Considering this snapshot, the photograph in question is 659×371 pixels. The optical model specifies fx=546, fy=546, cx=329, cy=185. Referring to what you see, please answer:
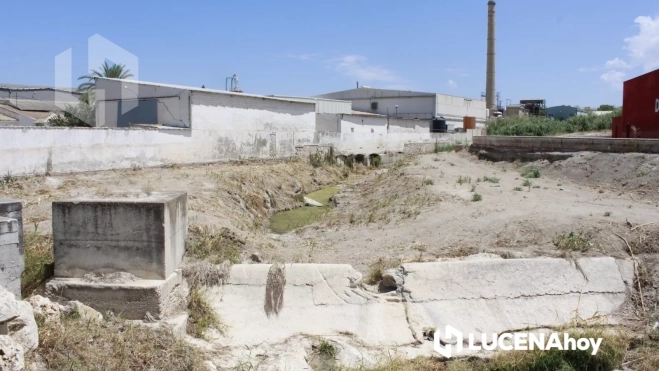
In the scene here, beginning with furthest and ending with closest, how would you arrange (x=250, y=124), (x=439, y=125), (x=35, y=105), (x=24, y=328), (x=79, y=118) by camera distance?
(x=439, y=125) < (x=35, y=105) < (x=79, y=118) < (x=250, y=124) < (x=24, y=328)

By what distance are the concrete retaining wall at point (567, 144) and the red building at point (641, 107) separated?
201 cm

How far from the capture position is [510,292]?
278 inches

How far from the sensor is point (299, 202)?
1825 cm

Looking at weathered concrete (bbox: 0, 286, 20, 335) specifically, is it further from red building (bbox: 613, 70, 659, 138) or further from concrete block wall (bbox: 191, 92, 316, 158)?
red building (bbox: 613, 70, 659, 138)

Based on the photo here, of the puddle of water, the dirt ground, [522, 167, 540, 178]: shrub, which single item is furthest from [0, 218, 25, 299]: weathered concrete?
[522, 167, 540, 178]: shrub

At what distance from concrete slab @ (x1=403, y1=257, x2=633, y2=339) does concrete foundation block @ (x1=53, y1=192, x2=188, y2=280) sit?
122 inches

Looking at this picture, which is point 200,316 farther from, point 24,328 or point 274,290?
point 24,328

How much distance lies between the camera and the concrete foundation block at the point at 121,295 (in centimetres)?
589

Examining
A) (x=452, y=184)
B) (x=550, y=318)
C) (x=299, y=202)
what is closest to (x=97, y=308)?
(x=550, y=318)

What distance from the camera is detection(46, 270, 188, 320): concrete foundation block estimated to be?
5.89m

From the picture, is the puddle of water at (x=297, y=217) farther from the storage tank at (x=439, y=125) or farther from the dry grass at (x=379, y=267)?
the storage tank at (x=439, y=125)

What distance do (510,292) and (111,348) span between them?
4802 mm

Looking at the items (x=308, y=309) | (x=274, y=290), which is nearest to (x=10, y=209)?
(x=274, y=290)

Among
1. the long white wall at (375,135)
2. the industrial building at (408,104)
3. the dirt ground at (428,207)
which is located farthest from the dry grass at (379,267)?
the industrial building at (408,104)
